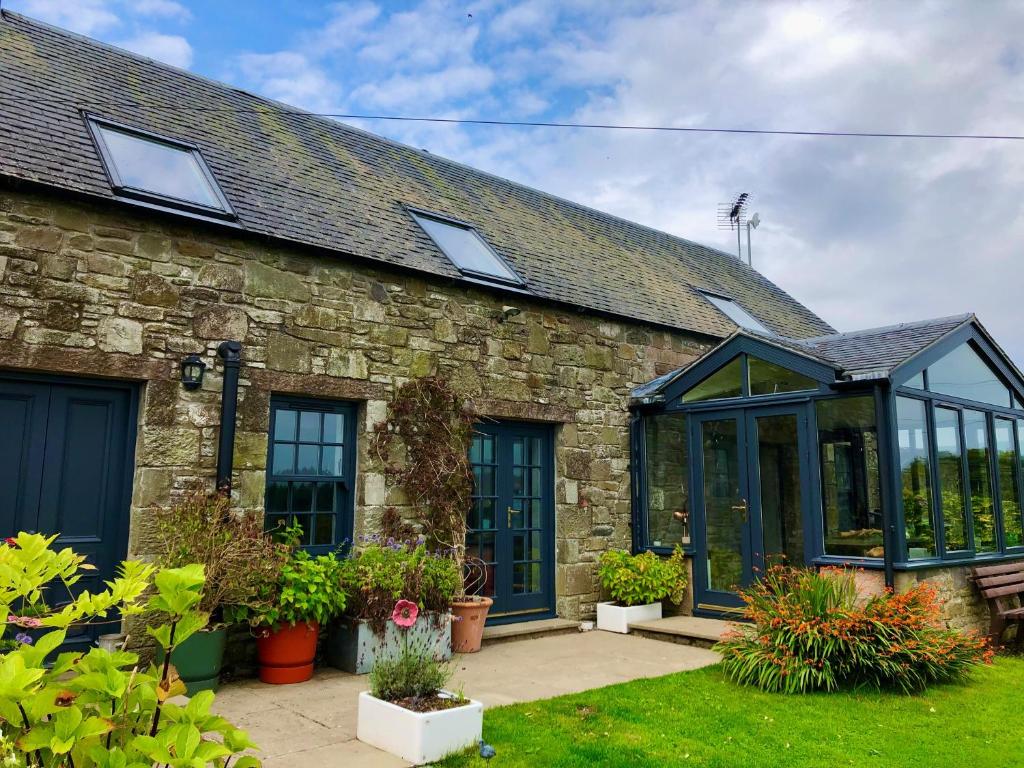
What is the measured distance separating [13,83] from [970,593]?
1057 centimetres

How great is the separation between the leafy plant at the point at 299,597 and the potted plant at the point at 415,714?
4.35 ft

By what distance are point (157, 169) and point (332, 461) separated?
3012 millimetres

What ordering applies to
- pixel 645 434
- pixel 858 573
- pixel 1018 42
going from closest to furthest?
pixel 858 573 → pixel 1018 42 → pixel 645 434

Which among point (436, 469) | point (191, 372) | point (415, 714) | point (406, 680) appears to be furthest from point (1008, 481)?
point (191, 372)

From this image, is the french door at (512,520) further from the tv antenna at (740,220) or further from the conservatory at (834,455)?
the tv antenna at (740,220)

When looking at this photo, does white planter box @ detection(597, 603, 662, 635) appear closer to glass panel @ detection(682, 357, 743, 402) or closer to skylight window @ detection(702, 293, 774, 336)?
glass panel @ detection(682, 357, 743, 402)

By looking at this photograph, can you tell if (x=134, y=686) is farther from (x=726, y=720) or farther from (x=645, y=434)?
(x=645, y=434)

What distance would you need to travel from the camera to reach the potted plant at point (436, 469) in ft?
23.3

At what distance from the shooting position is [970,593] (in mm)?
7906

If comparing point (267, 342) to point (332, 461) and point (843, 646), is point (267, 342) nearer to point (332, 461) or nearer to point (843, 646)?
point (332, 461)

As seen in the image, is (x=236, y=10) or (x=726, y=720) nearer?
(x=726, y=720)

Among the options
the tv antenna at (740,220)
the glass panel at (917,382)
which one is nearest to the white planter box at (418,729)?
the glass panel at (917,382)

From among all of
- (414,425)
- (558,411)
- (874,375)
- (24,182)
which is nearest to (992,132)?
(874,375)

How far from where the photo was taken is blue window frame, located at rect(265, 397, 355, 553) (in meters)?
6.65
